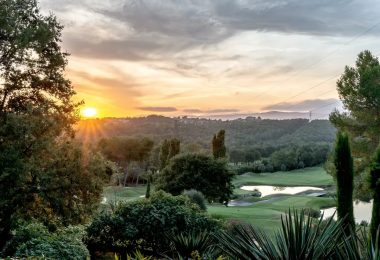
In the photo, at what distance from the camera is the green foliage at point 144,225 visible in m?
14.0

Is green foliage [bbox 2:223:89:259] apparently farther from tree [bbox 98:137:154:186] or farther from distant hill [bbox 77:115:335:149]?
distant hill [bbox 77:115:335:149]

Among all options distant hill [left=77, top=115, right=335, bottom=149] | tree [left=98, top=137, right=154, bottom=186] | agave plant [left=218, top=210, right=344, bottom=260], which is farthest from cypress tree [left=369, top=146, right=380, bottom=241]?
distant hill [left=77, top=115, right=335, bottom=149]

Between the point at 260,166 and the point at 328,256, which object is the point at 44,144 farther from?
the point at 260,166

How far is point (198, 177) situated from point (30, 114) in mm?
20731

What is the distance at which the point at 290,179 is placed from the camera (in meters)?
75.2

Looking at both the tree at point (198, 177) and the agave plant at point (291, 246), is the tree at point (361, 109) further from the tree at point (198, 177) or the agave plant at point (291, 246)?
the agave plant at point (291, 246)

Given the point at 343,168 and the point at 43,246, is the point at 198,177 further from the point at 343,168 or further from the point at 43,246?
the point at 43,246

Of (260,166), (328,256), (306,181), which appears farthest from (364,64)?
(260,166)

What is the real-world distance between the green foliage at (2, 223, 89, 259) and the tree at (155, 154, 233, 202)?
2218cm

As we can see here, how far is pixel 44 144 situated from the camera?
47.6ft

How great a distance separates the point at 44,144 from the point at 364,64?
82.9ft

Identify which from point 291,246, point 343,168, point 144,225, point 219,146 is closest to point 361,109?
point 343,168

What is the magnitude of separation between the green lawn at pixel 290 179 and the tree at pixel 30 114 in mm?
55808

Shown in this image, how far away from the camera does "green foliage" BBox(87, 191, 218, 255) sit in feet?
45.9
